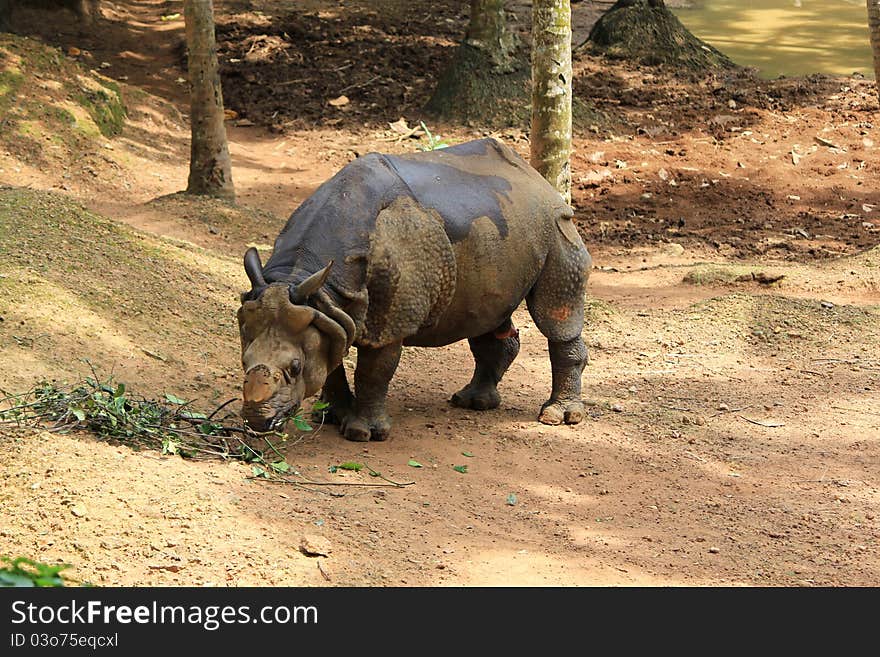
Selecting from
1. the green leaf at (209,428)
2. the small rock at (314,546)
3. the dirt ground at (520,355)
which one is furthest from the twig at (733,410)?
the small rock at (314,546)

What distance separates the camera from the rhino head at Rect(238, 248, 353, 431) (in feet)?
20.2

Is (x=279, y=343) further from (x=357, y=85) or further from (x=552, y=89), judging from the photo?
(x=357, y=85)

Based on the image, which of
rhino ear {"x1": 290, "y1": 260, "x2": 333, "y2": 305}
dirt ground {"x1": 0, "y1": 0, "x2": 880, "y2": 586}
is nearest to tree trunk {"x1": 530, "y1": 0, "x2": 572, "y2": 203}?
dirt ground {"x1": 0, "y1": 0, "x2": 880, "y2": 586}

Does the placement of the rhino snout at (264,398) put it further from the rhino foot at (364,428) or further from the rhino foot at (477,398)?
the rhino foot at (477,398)

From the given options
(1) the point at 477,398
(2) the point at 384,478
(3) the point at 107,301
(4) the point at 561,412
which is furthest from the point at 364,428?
(3) the point at 107,301

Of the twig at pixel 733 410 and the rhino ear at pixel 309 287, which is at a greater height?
the rhino ear at pixel 309 287

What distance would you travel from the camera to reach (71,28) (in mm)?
21719

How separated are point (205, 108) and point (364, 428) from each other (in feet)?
21.3

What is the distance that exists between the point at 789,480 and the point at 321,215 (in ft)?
10.6

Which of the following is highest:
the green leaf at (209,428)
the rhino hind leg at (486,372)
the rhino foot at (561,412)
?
the green leaf at (209,428)

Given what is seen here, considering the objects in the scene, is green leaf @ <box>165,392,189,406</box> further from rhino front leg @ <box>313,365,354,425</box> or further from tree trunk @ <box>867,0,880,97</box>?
tree trunk @ <box>867,0,880,97</box>

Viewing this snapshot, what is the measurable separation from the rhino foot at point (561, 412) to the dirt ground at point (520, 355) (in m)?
0.11

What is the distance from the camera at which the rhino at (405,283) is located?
6.33 meters

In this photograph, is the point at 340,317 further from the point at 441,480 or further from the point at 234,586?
the point at 234,586
